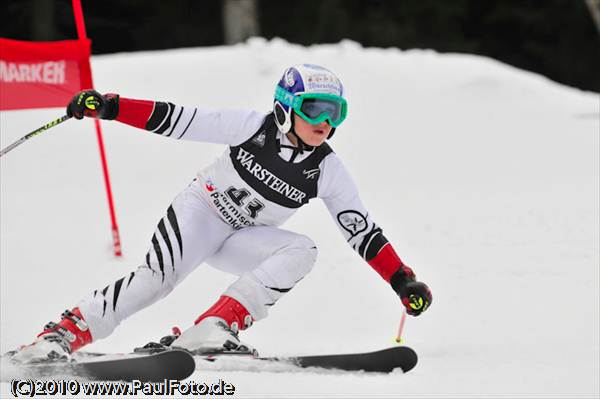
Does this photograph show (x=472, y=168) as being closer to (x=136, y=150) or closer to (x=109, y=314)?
(x=136, y=150)

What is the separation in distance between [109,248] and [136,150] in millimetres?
2674

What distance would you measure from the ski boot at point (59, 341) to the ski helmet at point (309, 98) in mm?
1404

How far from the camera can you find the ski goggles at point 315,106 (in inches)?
180

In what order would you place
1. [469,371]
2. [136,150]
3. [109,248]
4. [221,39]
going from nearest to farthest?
[469,371]
[109,248]
[136,150]
[221,39]

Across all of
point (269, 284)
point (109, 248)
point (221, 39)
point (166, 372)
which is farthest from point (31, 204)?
point (221, 39)

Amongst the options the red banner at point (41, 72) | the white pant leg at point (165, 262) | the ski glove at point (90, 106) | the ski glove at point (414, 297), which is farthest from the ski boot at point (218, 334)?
the red banner at point (41, 72)

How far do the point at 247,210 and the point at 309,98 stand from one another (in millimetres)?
692

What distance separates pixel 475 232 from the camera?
8.50m

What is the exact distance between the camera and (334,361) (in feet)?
14.2

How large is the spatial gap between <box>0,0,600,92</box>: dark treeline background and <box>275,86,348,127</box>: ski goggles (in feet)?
56.7

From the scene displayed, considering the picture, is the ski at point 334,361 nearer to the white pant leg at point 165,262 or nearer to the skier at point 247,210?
the skier at point 247,210

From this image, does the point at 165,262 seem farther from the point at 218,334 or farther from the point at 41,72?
the point at 41,72

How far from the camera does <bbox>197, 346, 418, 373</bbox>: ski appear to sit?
13.5 ft

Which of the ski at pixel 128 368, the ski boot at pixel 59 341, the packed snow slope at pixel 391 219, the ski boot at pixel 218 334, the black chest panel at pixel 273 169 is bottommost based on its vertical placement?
the packed snow slope at pixel 391 219
